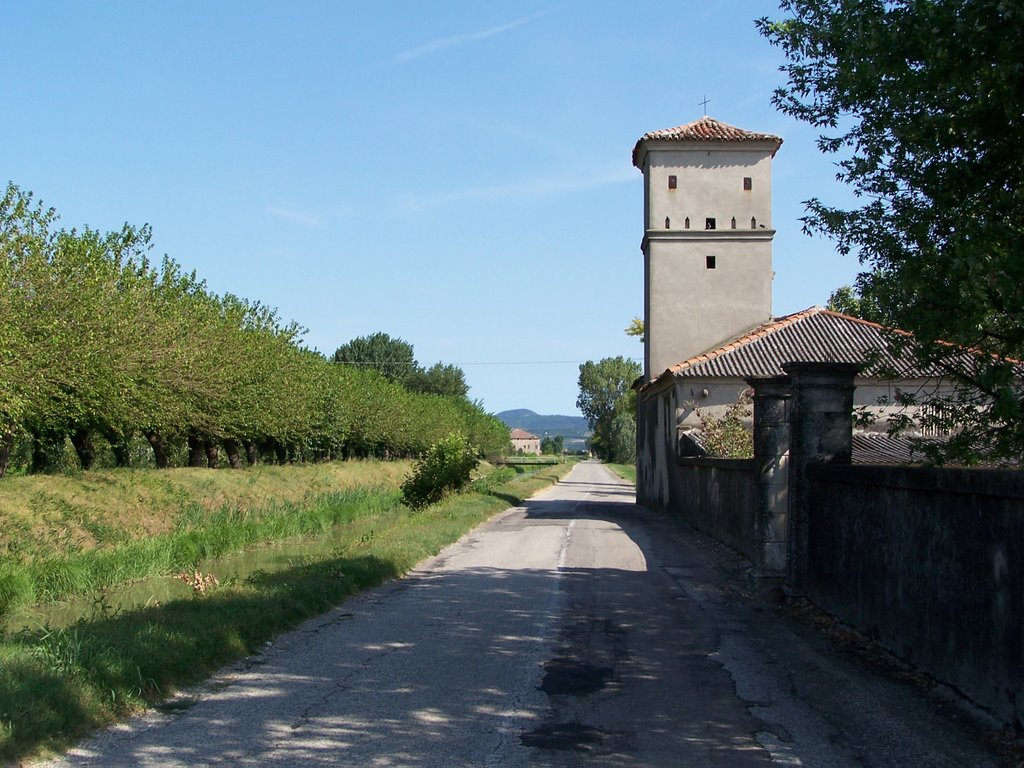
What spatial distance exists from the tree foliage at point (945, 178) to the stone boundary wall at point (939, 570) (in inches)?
19.8

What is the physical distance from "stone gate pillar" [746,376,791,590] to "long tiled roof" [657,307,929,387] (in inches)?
521

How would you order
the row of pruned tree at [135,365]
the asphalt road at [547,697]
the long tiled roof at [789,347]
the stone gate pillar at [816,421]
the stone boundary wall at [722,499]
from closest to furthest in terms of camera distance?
the asphalt road at [547,697] → the stone gate pillar at [816,421] → the stone boundary wall at [722,499] → the row of pruned tree at [135,365] → the long tiled roof at [789,347]

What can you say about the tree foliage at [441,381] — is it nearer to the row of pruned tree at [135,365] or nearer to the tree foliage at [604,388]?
the tree foliage at [604,388]

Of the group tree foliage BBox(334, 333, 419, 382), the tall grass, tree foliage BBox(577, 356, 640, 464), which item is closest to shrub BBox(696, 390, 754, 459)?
Result: the tall grass

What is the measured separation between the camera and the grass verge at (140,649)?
589 cm

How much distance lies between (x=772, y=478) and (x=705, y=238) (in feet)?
67.8

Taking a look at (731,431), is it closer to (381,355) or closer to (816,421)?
(816,421)

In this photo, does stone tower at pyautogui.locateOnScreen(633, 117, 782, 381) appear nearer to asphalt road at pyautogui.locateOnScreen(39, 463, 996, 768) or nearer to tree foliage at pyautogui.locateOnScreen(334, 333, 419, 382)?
asphalt road at pyautogui.locateOnScreen(39, 463, 996, 768)

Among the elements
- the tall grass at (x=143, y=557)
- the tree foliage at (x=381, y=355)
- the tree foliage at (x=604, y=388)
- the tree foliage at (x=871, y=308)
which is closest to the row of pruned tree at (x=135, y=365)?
A: the tall grass at (x=143, y=557)

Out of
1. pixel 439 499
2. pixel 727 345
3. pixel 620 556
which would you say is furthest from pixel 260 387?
pixel 620 556

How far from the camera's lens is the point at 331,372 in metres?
54.5

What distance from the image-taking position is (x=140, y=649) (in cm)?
758

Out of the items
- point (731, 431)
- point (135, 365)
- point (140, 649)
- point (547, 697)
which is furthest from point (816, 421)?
point (135, 365)

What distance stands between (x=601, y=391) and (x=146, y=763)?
146 m
